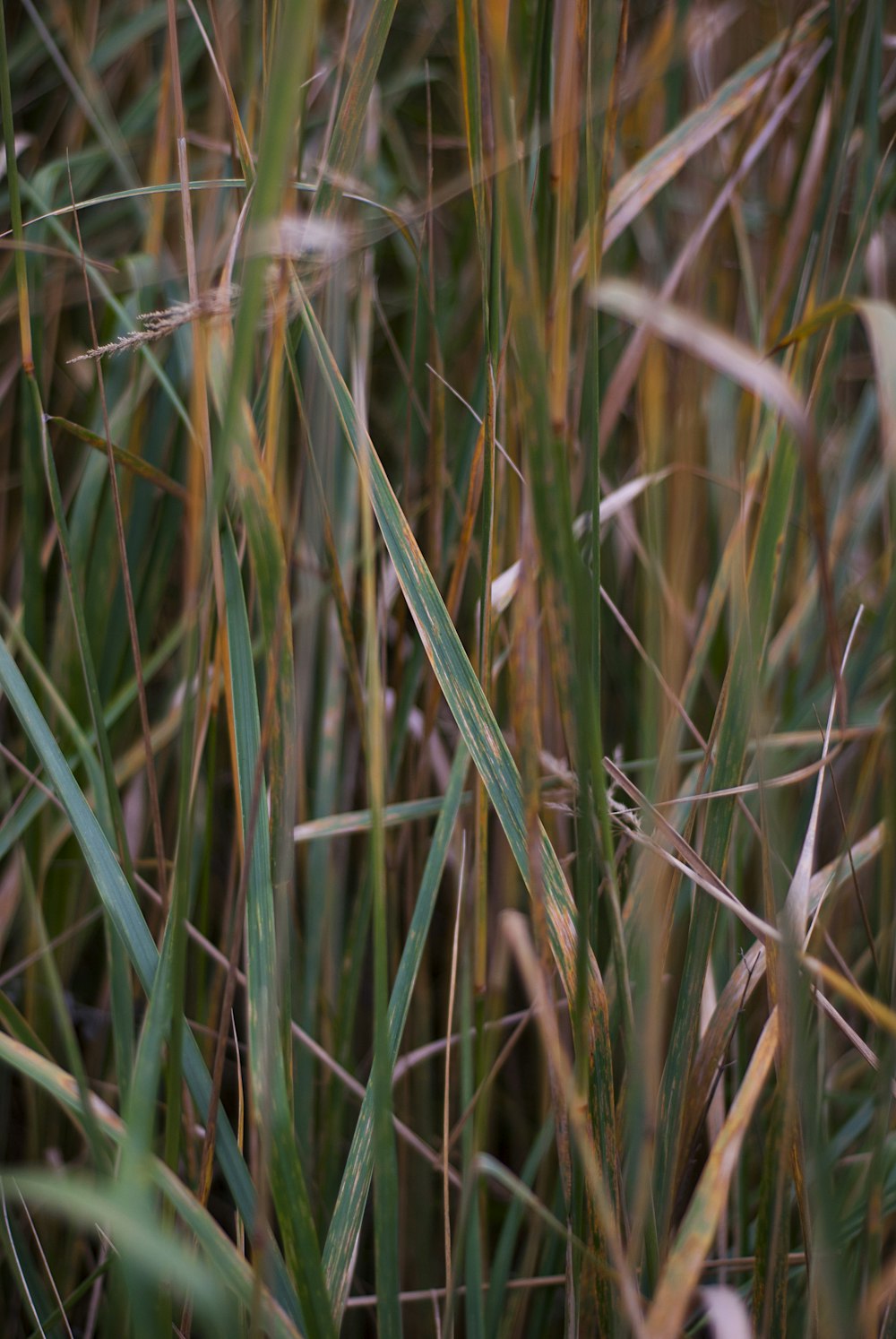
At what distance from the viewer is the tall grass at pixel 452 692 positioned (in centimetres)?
29

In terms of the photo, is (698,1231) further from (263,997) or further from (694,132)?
(694,132)

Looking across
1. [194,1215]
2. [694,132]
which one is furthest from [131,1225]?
[694,132]

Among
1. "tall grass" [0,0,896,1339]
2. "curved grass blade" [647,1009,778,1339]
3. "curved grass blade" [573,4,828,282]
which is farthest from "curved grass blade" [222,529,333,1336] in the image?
"curved grass blade" [573,4,828,282]

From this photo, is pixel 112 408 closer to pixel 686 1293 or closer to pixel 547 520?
pixel 547 520

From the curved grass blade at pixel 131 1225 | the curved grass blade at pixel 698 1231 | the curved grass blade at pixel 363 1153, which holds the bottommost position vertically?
the curved grass blade at pixel 363 1153

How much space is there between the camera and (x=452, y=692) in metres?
0.37

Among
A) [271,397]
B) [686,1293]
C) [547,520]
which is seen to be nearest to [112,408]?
[271,397]

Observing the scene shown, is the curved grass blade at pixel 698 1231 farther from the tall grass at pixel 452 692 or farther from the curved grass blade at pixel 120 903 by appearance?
the curved grass blade at pixel 120 903

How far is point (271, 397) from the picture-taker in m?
0.34

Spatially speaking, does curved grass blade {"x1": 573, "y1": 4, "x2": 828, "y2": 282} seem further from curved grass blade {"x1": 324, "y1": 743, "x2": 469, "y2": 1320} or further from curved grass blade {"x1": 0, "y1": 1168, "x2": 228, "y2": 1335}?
curved grass blade {"x1": 0, "y1": 1168, "x2": 228, "y2": 1335}

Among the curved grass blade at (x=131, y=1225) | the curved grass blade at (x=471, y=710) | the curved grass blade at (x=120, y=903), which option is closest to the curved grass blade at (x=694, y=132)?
the curved grass blade at (x=471, y=710)

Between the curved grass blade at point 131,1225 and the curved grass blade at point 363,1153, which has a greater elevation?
the curved grass blade at point 131,1225

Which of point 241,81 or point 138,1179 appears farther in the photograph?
point 241,81

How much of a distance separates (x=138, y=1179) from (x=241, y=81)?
2.66ft
